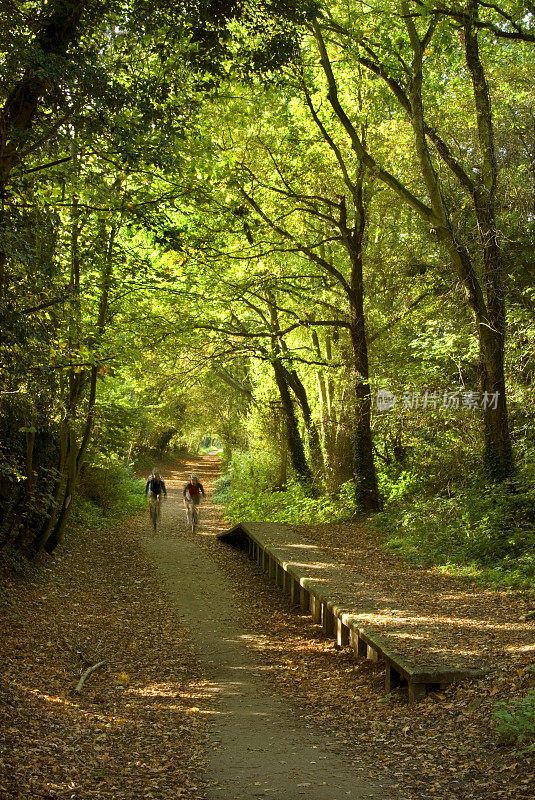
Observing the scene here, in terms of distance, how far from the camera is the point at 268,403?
2361 centimetres

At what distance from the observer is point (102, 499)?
21.0 m

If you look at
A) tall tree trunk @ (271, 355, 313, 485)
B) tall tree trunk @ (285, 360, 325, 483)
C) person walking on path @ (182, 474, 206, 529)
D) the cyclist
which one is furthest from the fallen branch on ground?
tall tree trunk @ (271, 355, 313, 485)

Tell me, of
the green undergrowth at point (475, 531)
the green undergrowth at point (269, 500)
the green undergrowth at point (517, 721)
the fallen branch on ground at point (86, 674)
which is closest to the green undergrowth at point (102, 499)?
the green undergrowth at point (269, 500)

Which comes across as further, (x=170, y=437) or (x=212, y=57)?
(x=170, y=437)

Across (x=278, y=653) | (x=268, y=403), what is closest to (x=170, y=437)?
(x=268, y=403)

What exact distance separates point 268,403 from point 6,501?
13059 millimetres

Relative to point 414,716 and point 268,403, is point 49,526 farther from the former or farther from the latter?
point 268,403

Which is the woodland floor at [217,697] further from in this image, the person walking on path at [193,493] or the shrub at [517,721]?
the person walking on path at [193,493]

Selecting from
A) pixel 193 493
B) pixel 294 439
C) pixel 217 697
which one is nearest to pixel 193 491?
pixel 193 493

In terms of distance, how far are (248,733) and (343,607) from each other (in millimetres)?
2595

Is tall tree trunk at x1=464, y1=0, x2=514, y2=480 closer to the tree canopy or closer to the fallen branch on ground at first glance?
the tree canopy

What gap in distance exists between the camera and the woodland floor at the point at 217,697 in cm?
492

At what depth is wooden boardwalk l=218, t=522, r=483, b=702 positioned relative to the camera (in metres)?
6.22

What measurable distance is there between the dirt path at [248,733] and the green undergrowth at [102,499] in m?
6.49
